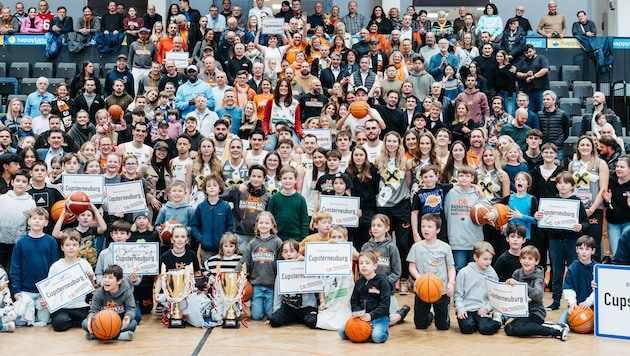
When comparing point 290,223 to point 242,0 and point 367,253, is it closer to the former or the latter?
point 367,253

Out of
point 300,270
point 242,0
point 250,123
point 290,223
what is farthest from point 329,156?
point 242,0

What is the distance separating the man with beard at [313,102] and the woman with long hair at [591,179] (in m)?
4.69

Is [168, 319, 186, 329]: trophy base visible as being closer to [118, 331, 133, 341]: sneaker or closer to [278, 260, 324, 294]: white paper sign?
[118, 331, 133, 341]: sneaker

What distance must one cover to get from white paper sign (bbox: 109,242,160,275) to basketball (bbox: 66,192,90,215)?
679mm

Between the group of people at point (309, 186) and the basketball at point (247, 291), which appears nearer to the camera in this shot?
the group of people at point (309, 186)

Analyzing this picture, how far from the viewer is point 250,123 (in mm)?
13070

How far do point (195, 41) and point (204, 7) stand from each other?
290 inches

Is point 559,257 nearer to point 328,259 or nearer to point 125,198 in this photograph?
point 328,259

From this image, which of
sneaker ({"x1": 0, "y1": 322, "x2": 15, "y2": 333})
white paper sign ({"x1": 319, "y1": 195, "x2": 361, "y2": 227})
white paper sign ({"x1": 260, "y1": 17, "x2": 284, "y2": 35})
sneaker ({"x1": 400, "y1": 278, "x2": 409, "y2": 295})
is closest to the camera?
sneaker ({"x1": 0, "y1": 322, "x2": 15, "y2": 333})

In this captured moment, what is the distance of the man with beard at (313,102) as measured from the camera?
45.3ft

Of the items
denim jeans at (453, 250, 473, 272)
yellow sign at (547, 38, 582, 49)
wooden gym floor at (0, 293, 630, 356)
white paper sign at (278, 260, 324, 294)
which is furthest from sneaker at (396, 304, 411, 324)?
yellow sign at (547, 38, 582, 49)

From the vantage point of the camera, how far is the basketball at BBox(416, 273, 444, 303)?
8.71 metres

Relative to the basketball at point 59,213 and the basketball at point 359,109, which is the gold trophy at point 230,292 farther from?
the basketball at point 359,109

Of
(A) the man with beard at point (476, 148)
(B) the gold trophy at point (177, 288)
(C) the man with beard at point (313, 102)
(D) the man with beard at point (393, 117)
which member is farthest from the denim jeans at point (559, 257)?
(C) the man with beard at point (313, 102)
